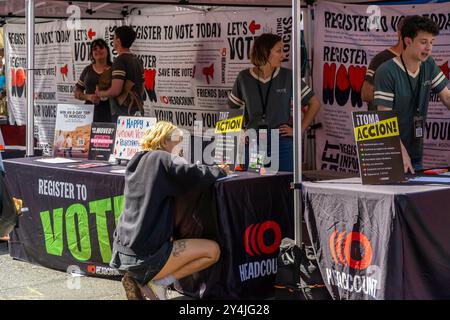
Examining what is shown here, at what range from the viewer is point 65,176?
20.5ft

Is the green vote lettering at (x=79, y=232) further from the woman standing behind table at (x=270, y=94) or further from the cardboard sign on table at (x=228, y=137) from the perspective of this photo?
the woman standing behind table at (x=270, y=94)

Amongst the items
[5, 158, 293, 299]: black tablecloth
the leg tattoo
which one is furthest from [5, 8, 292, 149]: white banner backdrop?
the leg tattoo

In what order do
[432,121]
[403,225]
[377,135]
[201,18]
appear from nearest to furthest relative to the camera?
[403,225], [377,135], [432,121], [201,18]

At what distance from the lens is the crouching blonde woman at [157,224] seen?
491cm

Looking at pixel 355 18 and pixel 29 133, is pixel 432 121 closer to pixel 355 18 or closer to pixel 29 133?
pixel 355 18

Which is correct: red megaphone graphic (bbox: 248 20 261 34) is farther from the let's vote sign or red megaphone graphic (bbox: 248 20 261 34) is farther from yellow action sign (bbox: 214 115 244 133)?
the let's vote sign

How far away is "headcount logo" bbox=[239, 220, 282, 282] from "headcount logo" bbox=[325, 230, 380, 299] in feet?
2.30

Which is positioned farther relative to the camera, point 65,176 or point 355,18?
point 355,18

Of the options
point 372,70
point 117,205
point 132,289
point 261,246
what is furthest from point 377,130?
point 372,70

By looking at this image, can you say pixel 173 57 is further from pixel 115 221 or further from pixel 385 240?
pixel 385 240

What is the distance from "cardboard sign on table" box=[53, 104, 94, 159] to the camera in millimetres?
6961

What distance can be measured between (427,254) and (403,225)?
0.91 ft
